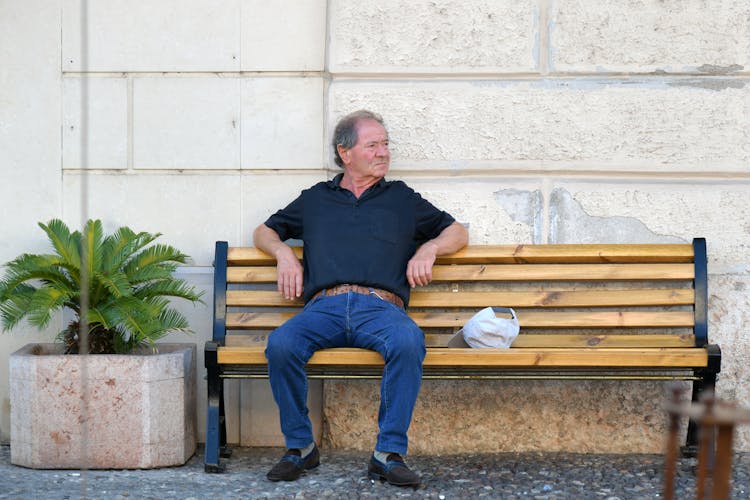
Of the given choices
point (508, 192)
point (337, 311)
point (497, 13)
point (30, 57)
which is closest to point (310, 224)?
point (337, 311)

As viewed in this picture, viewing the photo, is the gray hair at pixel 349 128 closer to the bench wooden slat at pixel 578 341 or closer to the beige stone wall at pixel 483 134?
the beige stone wall at pixel 483 134

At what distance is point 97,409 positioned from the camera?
4258mm

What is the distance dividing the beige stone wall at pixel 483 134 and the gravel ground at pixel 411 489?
21 centimetres

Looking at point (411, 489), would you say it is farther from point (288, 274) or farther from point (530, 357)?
point (288, 274)

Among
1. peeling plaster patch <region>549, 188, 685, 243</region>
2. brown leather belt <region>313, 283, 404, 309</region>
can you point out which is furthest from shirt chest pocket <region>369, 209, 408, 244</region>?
peeling plaster patch <region>549, 188, 685, 243</region>

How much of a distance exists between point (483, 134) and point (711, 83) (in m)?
1.01

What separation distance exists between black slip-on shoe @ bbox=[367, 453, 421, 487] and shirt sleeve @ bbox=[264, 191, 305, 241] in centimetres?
112

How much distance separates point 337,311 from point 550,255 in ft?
3.24

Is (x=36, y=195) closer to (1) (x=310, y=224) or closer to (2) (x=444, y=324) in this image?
(1) (x=310, y=224)

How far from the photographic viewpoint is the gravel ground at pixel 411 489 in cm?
396

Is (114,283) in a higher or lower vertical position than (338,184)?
lower

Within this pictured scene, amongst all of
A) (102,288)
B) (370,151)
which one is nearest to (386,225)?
(370,151)

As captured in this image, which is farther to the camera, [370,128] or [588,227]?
[588,227]

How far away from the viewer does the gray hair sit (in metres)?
4.63
